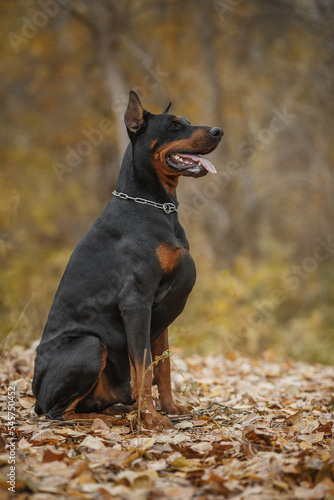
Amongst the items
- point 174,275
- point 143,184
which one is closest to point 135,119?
point 143,184

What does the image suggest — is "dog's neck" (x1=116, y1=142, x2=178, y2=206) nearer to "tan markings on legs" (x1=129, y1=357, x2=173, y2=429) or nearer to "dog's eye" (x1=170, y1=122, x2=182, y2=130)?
"dog's eye" (x1=170, y1=122, x2=182, y2=130)

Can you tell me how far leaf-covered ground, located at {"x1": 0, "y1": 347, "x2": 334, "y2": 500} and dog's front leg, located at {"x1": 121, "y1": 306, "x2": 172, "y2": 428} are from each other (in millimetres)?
105

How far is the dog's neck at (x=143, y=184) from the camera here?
3705 millimetres

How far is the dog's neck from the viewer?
3.71 metres

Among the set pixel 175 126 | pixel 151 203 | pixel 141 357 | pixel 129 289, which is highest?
pixel 175 126

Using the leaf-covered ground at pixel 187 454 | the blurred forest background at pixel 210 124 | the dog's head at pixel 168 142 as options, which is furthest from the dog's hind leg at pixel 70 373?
the blurred forest background at pixel 210 124

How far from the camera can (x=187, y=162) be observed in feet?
12.1

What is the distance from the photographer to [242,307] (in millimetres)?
11227

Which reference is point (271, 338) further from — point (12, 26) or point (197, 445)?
point (12, 26)

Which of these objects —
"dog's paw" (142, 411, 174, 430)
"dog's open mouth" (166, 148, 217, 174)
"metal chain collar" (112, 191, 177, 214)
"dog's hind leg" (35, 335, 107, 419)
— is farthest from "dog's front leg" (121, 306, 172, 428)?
"dog's open mouth" (166, 148, 217, 174)

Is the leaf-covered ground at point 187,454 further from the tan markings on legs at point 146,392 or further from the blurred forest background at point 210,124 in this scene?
the blurred forest background at point 210,124

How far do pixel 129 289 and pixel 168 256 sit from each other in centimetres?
36

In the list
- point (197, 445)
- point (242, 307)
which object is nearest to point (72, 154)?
point (242, 307)

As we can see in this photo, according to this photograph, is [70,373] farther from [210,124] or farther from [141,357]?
[210,124]
